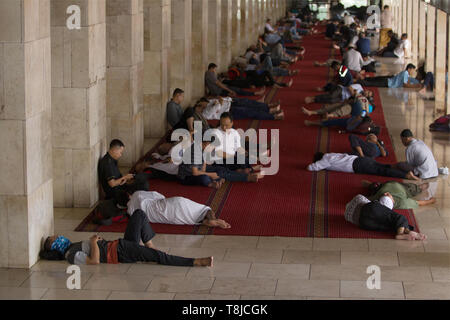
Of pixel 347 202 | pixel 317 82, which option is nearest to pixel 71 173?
pixel 347 202

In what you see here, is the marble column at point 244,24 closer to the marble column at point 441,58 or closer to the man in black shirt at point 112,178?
the marble column at point 441,58

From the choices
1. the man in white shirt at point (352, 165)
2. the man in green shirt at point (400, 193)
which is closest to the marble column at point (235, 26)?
the man in white shirt at point (352, 165)

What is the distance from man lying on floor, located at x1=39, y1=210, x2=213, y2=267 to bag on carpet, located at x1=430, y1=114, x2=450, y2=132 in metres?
8.74

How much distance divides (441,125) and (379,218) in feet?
22.3

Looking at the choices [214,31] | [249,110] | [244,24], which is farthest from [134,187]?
[244,24]

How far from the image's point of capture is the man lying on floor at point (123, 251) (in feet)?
29.2

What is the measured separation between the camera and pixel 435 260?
29.9 feet

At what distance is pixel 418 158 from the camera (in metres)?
12.3

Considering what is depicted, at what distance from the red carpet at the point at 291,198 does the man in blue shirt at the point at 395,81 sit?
6143mm

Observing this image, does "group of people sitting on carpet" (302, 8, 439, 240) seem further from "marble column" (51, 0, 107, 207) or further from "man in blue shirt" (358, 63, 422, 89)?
"marble column" (51, 0, 107, 207)

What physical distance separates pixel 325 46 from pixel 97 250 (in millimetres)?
27255

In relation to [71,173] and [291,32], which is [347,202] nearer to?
[71,173]

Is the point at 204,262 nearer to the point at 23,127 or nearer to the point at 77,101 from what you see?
the point at 23,127

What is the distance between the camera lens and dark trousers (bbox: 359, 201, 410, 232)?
9.97 meters
